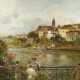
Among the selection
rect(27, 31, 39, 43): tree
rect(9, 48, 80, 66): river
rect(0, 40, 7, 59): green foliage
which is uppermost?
rect(27, 31, 39, 43): tree

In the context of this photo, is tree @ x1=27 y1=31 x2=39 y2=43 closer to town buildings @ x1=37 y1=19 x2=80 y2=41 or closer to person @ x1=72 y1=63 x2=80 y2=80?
town buildings @ x1=37 y1=19 x2=80 y2=41

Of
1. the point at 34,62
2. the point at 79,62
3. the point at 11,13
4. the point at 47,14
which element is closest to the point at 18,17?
the point at 11,13

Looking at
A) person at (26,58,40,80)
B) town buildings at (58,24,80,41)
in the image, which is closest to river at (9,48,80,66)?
person at (26,58,40,80)

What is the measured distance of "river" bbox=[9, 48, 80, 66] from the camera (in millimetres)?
3016

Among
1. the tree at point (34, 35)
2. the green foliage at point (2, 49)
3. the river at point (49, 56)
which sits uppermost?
the tree at point (34, 35)

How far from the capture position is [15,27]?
10.2 ft

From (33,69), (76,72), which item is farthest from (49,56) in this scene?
(76,72)

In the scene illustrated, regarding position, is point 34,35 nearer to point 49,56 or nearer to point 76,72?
point 49,56

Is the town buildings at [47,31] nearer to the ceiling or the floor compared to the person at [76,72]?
nearer to the ceiling

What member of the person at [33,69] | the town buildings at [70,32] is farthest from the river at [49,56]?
the town buildings at [70,32]

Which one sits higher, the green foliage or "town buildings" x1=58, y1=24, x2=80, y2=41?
"town buildings" x1=58, y1=24, x2=80, y2=41

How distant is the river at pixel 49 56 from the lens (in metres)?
3.02

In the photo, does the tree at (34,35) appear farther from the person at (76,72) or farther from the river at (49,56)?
the person at (76,72)

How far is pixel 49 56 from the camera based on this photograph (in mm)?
3027
